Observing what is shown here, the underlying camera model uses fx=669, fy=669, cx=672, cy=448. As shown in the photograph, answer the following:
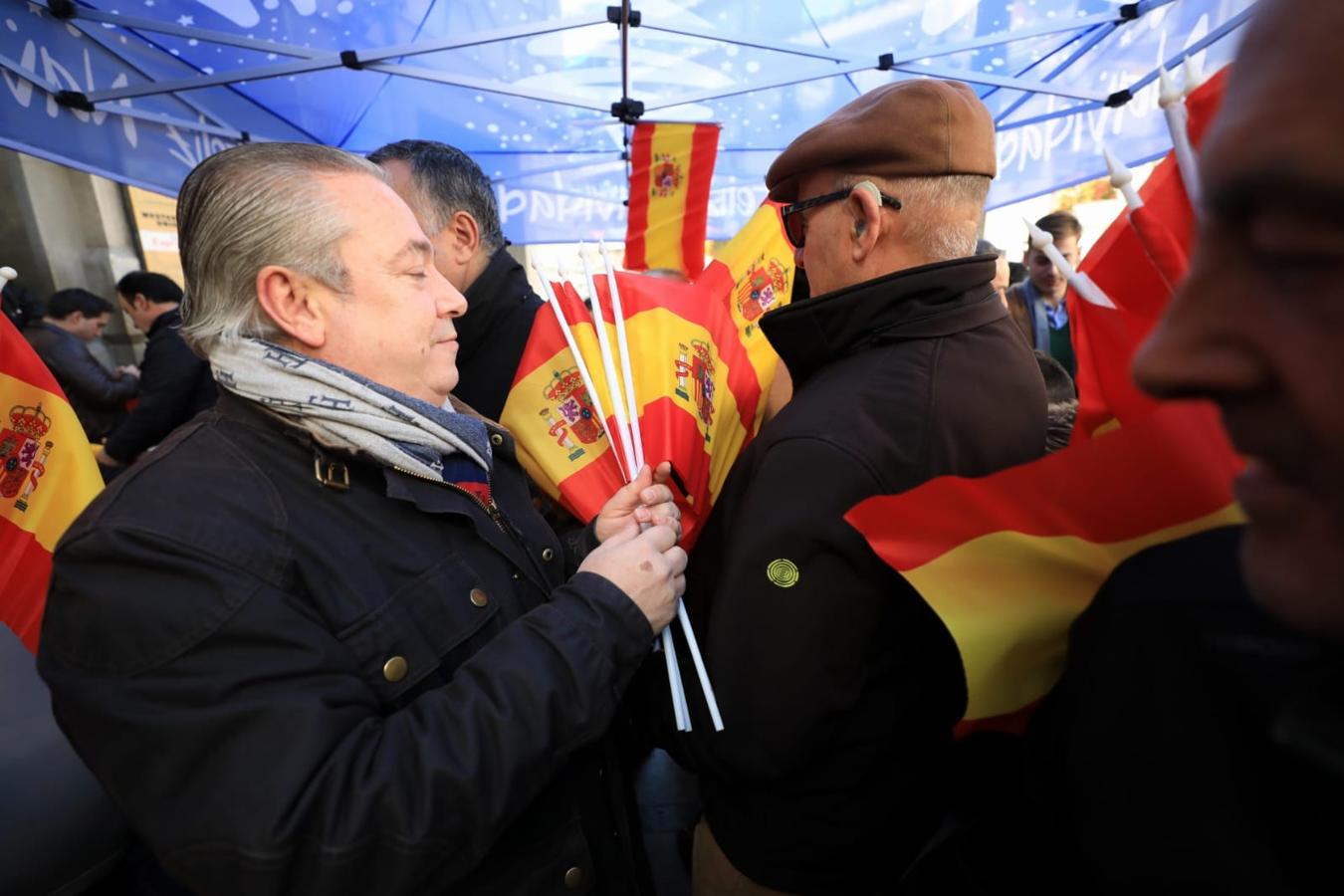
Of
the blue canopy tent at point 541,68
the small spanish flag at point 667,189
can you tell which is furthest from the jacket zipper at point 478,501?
the blue canopy tent at point 541,68

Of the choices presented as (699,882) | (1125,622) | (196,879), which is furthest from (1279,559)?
(699,882)

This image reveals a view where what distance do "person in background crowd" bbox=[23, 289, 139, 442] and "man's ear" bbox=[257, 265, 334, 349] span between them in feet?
13.6

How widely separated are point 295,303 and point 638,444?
69cm

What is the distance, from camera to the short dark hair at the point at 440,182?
2363 mm

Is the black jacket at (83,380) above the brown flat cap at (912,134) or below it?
below

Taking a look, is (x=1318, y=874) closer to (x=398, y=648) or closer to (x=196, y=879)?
(x=398, y=648)

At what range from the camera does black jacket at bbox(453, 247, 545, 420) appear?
2.45 metres

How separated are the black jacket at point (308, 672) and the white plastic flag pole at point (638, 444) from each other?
18 centimetres

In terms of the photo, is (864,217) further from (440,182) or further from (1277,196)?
(440,182)

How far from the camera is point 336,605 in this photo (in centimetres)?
102

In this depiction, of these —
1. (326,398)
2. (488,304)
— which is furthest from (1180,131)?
(488,304)

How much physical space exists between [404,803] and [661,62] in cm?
539

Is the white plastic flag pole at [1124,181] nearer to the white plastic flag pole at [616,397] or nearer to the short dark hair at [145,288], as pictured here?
the white plastic flag pole at [616,397]

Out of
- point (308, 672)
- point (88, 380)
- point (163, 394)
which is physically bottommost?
point (88, 380)
